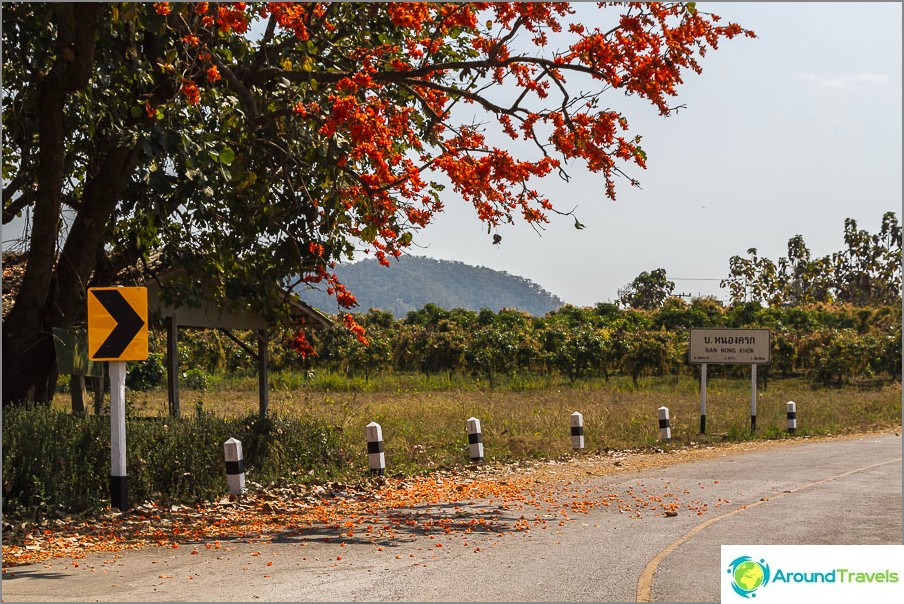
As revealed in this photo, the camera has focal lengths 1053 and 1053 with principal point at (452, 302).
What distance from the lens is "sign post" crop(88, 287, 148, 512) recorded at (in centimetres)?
1111

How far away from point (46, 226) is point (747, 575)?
10137mm

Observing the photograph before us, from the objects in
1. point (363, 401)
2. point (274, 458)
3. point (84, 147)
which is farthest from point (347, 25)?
point (363, 401)

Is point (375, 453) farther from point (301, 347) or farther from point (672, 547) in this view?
point (672, 547)

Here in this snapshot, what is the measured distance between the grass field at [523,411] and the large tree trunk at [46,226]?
4.81 ft

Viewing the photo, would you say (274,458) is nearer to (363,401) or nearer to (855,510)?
(855,510)

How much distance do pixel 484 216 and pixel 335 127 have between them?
8.40 feet

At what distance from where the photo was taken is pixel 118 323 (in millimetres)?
11195

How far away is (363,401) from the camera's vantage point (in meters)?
33.6

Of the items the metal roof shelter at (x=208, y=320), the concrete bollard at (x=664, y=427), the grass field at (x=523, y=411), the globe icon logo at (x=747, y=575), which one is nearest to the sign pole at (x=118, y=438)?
the grass field at (x=523, y=411)

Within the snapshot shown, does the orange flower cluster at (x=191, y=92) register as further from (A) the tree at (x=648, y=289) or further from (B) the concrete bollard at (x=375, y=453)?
(A) the tree at (x=648, y=289)

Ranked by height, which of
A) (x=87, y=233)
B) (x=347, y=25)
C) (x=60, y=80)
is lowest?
(x=87, y=233)

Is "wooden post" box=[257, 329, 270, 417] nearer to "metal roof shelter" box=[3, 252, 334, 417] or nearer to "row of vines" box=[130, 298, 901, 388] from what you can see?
"metal roof shelter" box=[3, 252, 334, 417]

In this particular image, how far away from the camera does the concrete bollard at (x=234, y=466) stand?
13.1m

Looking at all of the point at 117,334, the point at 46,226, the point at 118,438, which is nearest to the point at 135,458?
the point at 118,438
